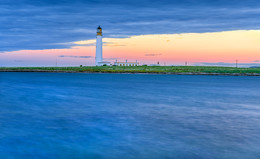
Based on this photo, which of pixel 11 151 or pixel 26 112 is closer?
pixel 11 151

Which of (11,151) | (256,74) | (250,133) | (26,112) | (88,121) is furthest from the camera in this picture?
(256,74)

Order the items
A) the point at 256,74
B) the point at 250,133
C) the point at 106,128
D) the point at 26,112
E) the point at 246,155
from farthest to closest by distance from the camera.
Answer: the point at 256,74
the point at 26,112
the point at 106,128
the point at 250,133
the point at 246,155

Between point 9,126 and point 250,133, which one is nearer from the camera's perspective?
point 250,133

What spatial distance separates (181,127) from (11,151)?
301 inches

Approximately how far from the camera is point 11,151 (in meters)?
10.4

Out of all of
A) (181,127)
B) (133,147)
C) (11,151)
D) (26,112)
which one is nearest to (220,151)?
(133,147)

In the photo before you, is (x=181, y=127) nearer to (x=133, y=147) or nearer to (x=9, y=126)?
(x=133, y=147)

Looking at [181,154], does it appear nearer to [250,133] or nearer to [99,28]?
[250,133]

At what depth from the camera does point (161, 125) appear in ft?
48.9

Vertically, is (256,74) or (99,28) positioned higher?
(99,28)

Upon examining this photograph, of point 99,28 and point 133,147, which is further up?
point 99,28

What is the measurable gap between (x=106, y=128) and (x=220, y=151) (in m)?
5.86

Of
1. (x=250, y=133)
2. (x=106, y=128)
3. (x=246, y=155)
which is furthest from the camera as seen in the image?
(x=106, y=128)

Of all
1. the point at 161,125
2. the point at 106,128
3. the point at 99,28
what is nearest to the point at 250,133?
the point at 161,125
